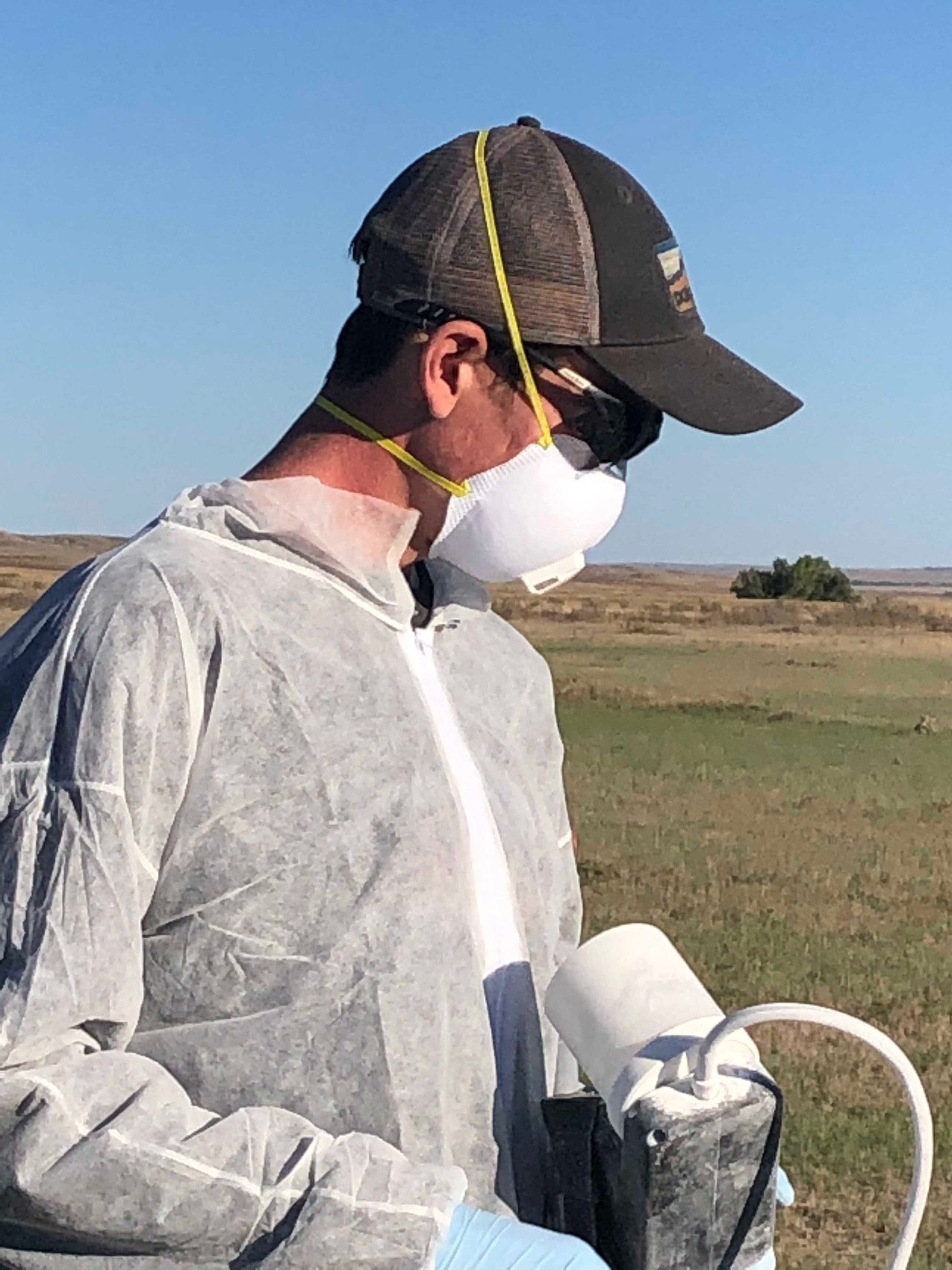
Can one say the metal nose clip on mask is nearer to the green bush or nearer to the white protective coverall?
the white protective coverall

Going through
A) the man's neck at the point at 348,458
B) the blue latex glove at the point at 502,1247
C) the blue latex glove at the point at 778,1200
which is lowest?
the blue latex glove at the point at 778,1200

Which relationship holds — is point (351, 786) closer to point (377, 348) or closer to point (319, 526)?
point (319, 526)

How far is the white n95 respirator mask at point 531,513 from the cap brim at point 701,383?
5.0 inches

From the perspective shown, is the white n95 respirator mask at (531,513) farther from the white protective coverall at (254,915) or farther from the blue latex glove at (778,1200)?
the blue latex glove at (778,1200)

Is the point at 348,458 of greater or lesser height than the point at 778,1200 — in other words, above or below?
above

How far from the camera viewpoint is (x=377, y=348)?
174 centimetres

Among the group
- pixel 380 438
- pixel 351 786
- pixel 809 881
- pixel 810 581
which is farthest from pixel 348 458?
pixel 810 581

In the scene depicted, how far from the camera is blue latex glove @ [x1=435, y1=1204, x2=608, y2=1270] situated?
4.71 ft

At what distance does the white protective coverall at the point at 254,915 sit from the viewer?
138 cm

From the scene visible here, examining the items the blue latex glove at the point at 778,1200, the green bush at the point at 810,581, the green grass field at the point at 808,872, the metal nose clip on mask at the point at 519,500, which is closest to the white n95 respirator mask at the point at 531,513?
the metal nose clip on mask at the point at 519,500

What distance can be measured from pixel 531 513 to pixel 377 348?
268mm

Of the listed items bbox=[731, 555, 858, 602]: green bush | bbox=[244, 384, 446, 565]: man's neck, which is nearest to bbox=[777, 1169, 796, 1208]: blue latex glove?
bbox=[244, 384, 446, 565]: man's neck

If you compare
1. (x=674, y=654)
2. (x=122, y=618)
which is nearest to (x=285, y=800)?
(x=122, y=618)

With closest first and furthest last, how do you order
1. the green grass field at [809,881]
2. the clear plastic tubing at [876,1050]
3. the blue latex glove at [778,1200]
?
the clear plastic tubing at [876,1050] < the blue latex glove at [778,1200] < the green grass field at [809,881]
